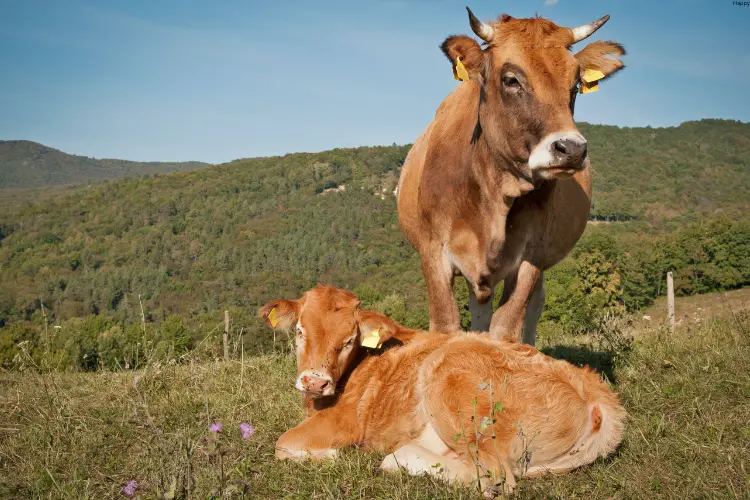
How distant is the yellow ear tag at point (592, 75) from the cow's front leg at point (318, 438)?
3.42m

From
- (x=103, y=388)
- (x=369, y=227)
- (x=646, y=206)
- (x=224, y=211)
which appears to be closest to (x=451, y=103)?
(x=103, y=388)

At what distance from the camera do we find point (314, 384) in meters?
A: 4.10

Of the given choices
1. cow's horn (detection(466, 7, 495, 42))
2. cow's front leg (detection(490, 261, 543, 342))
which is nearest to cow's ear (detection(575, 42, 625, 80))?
cow's horn (detection(466, 7, 495, 42))

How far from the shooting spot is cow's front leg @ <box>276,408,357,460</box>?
4102 millimetres

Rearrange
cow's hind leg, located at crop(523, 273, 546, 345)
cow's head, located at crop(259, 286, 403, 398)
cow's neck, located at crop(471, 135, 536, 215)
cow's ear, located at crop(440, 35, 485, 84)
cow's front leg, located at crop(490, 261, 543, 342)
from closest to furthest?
cow's head, located at crop(259, 286, 403, 398) < cow's neck, located at crop(471, 135, 536, 215) < cow's ear, located at crop(440, 35, 485, 84) < cow's front leg, located at crop(490, 261, 543, 342) < cow's hind leg, located at crop(523, 273, 546, 345)

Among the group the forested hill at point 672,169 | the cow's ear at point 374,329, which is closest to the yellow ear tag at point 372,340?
the cow's ear at point 374,329

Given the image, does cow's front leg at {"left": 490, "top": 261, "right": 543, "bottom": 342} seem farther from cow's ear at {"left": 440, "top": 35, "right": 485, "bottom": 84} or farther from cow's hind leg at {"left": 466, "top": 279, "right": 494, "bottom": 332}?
cow's ear at {"left": 440, "top": 35, "right": 485, "bottom": 84}

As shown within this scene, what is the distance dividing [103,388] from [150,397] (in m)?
1.04

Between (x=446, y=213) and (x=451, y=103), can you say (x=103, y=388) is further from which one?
(x=451, y=103)

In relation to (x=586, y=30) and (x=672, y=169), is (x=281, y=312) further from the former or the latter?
(x=672, y=169)

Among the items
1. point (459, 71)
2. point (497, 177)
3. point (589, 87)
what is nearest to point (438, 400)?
point (497, 177)

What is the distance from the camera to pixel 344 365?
4621mm

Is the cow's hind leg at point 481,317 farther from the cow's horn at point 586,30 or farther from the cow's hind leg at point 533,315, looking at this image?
the cow's horn at point 586,30

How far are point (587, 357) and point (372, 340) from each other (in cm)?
371
